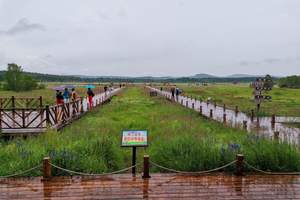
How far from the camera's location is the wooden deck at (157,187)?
614 cm

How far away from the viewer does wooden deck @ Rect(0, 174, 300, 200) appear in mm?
6141

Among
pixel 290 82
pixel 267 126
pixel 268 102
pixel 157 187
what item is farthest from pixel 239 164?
pixel 290 82

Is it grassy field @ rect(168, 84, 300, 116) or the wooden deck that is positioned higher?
the wooden deck

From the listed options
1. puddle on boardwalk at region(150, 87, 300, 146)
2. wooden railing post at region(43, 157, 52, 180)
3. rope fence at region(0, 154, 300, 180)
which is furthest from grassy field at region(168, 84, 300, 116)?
wooden railing post at region(43, 157, 52, 180)

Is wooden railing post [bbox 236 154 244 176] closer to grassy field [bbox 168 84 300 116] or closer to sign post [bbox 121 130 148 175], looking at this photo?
sign post [bbox 121 130 148 175]

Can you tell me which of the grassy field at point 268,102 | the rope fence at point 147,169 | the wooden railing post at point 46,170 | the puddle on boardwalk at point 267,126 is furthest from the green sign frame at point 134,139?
the grassy field at point 268,102

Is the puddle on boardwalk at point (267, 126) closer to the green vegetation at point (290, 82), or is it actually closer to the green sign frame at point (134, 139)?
the green sign frame at point (134, 139)

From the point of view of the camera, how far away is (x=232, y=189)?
21.4 feet

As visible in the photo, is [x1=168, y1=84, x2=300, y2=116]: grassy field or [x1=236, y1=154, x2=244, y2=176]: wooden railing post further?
[x1=168, y1=84, x2=300, y2=116]: grassy field

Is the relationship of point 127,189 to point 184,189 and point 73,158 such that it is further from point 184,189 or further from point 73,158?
point 73,158

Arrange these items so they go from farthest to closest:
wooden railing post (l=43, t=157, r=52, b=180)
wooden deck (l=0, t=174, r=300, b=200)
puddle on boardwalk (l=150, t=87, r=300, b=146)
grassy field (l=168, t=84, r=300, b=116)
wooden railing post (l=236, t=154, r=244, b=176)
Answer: grassy field (l=168, t=84, r=300, b=116) → puddle on boardwalk (l=150, t=87, r=300, b=146) → wooden railing post (l=236, t=154, r=244, b=176) → wooden railing post (l=43, t=157, r=52, b=180) → wooden deck (l=0, t=174, r=300, b=200)

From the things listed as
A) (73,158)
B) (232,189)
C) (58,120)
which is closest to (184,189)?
(232,189)

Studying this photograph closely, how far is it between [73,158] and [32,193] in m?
1.66

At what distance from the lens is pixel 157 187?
6.62m
